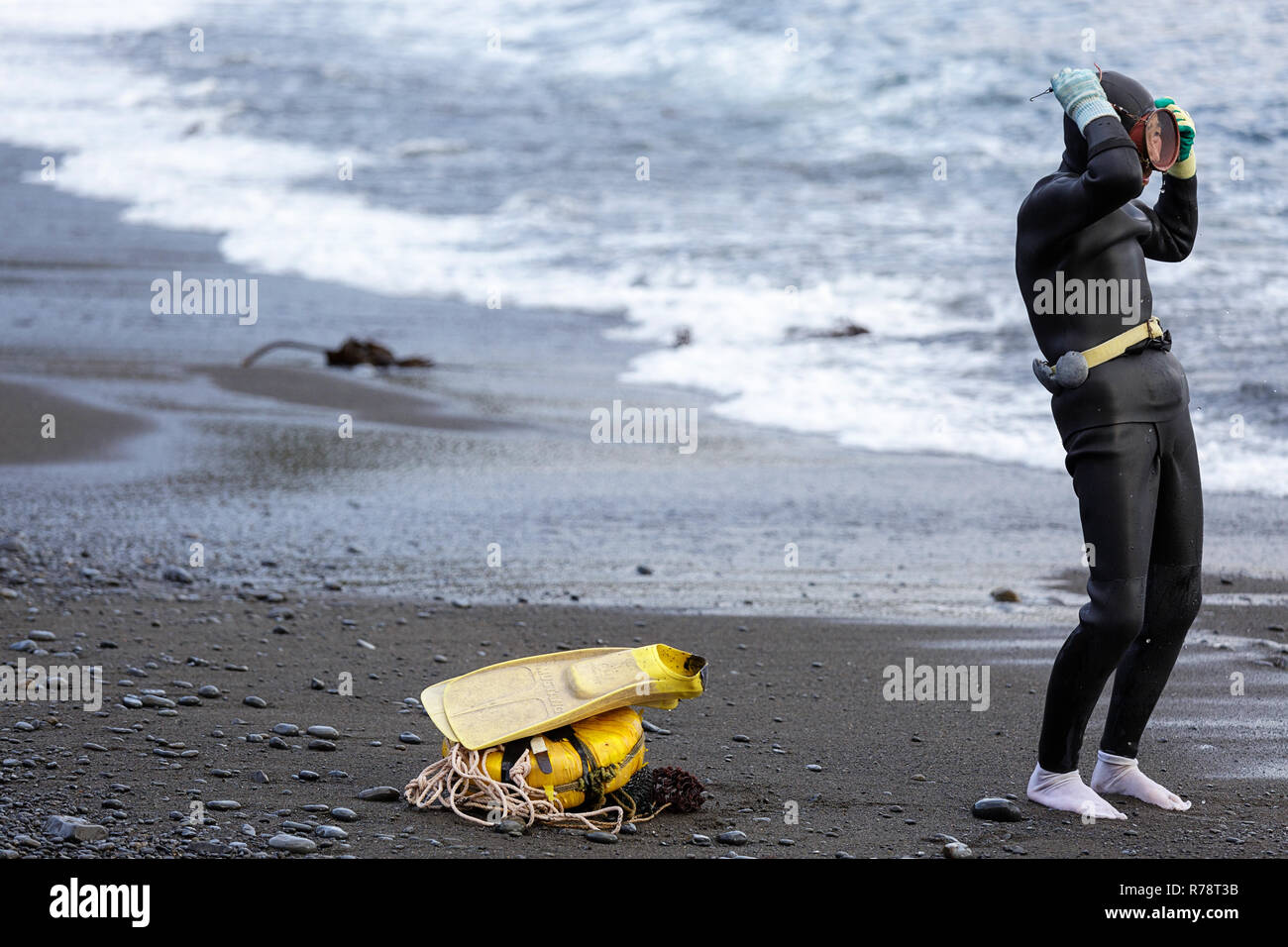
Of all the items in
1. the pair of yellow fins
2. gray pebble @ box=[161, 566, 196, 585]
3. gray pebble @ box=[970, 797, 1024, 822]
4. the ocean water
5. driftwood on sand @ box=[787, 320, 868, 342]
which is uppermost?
the ocean water

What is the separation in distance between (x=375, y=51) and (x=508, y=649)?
36141 mm

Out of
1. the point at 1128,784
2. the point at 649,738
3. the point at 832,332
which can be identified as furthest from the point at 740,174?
the point at 1128,784

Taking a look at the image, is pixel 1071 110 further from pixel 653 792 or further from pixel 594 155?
pixel 594 155

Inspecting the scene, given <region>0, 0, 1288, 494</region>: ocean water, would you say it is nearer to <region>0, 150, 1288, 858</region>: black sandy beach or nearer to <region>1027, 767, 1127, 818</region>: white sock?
<region>0, 150, 1288, 858</region>: black sandy beach

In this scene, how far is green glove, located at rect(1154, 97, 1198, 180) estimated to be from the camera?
4074 mm

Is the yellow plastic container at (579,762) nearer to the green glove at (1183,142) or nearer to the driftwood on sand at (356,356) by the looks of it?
the green glove at (1183,142)

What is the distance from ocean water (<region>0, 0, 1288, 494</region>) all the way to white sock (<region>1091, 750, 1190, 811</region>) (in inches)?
193

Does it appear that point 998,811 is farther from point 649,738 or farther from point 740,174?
point 740,174

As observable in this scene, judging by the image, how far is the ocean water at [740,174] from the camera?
470 inches

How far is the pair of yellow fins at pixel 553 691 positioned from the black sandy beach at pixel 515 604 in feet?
0.99

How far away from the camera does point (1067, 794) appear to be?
4191 millimetres

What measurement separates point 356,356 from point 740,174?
12291 mm

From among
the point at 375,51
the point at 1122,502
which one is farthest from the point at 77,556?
the point at 375,51

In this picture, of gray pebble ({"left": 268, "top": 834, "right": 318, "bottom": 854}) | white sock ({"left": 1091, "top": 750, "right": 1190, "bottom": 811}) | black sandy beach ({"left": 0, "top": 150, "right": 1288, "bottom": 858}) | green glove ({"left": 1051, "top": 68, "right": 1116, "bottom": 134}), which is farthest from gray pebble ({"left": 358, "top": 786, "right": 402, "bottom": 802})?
green glove ({"left": 1051, "top": 68, "right": 1116, "bottom": 134})
